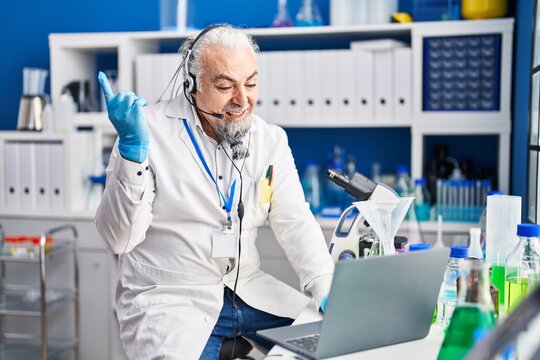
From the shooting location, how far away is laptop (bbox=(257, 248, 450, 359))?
108 centimetres

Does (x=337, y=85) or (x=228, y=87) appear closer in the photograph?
(x=228, y=87)

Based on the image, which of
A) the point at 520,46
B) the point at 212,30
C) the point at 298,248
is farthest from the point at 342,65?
the point at 298,248

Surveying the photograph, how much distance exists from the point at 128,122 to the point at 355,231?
64 centimetres

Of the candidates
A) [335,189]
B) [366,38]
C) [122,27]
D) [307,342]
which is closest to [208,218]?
[307,342]

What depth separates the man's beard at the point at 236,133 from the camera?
1.92m

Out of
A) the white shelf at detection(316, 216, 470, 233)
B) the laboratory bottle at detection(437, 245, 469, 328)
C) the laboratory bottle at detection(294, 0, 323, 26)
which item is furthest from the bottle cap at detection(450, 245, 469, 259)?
the laboratory bottle at detection(294, 0, 323, 26)

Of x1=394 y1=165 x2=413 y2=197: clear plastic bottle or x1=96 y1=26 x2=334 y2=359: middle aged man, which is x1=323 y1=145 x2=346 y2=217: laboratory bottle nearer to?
x1=394 y1=165 x2=413 y2=197: clear plastic bottle

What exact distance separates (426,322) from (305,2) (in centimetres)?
222

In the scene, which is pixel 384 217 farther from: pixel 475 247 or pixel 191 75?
pixel 191 75

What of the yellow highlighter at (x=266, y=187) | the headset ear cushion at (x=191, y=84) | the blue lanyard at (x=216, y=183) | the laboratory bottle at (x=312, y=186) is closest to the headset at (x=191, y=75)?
the headset ear cushion at (x=191, y=84)

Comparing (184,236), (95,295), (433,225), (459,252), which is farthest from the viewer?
(95,295)

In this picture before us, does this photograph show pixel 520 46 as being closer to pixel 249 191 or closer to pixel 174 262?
pixel 249 191

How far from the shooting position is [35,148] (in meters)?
3.11

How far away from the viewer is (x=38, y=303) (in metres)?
3.04
